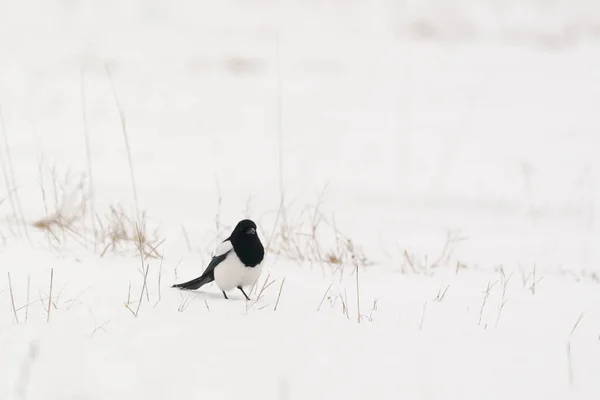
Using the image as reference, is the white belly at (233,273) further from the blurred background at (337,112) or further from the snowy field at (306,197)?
the blurred background at (337,112)

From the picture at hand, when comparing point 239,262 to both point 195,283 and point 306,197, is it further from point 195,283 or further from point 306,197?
point 306,197

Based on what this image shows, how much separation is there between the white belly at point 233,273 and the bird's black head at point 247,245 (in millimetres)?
21

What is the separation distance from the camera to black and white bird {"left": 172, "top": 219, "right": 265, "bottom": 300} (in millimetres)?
2949

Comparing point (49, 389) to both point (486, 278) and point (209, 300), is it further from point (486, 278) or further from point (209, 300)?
point (486, 278)

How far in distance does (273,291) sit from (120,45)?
1004 cm

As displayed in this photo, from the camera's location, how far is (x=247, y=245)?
300cm

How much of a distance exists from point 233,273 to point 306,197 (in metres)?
3.78

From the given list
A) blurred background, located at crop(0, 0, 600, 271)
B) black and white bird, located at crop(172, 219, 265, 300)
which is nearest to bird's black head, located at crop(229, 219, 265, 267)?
black and white bird, located at crop(172, 219, 265, 300)

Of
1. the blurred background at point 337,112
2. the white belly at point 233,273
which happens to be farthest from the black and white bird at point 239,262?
the blurred background at point 337,112

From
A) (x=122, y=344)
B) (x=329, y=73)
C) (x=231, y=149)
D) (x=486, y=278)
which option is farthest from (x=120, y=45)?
(x=122, y=344)

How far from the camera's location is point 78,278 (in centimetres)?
306

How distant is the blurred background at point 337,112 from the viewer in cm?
620

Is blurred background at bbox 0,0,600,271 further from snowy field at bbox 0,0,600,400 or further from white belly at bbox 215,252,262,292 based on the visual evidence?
white belly at bbox 215,252,262,292

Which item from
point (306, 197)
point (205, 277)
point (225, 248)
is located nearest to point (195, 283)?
point (205, 277)
